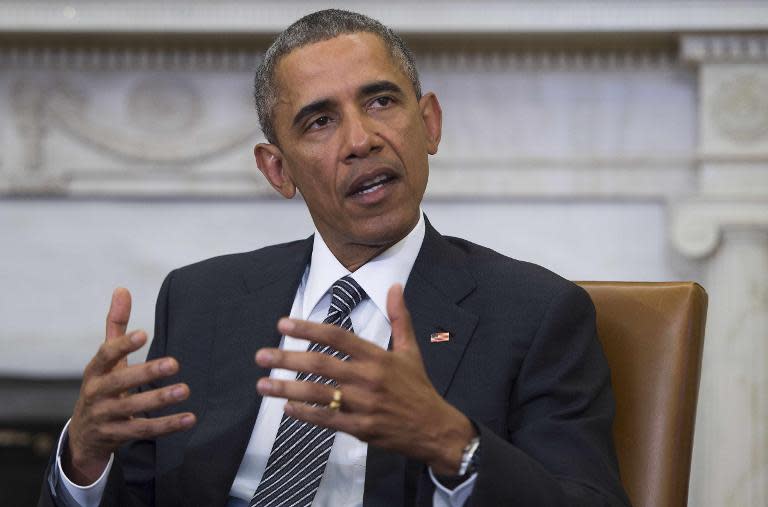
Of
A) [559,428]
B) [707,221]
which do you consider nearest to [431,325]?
[559,428]

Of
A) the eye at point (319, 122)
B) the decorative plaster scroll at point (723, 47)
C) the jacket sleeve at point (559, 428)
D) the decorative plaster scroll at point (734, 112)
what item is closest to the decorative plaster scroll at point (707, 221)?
the decorative plaster scroll at point (734, 112)

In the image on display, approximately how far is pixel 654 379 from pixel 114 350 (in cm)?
80

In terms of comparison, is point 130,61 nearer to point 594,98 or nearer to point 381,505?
point 594,98

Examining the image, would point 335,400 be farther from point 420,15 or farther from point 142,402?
point 420,15

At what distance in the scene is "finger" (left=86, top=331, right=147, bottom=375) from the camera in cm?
136

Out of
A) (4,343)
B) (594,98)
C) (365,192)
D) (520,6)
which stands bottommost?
(4,343)

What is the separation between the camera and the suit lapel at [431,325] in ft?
5.09

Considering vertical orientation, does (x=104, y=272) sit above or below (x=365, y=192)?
below

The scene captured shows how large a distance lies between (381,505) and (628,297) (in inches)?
20.4

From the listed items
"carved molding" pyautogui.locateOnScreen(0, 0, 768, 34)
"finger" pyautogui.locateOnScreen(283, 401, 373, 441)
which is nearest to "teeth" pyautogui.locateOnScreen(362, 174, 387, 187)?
"finger" pyautogui.locateOnScreen(283, 401, 373, 441)

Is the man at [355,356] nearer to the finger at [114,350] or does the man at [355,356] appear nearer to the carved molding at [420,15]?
the finger at [114,350]

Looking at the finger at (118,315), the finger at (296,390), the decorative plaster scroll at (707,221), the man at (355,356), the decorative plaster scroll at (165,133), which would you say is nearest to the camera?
the finger at (296,390)

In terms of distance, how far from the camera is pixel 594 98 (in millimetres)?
2988

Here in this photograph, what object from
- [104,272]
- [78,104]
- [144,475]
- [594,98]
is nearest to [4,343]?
[104,272]
